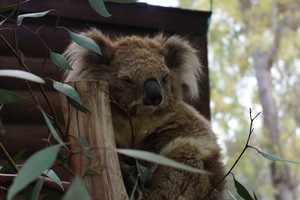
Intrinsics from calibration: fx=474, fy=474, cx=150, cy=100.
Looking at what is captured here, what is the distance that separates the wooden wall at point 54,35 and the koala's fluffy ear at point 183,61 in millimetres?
439

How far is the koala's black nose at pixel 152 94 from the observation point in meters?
1.98

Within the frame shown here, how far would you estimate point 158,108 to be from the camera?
221 cm

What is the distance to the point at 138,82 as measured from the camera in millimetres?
2113

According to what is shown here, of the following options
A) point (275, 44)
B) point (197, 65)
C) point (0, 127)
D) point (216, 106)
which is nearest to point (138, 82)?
point (197, 65)

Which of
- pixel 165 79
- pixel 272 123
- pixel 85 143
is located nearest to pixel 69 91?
pixel 85 143

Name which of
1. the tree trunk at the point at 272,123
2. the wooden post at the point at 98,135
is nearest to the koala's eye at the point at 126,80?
the wooden post at the point at 98,135

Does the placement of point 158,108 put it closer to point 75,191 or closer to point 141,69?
point 141,69

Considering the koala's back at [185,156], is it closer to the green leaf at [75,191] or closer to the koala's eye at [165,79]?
the koala's eye at [165,79]

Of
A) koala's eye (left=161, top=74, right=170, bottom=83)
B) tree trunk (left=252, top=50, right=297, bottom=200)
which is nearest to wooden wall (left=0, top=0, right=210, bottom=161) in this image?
koala's eye (left=161, top=74, right=170, bottom=83)

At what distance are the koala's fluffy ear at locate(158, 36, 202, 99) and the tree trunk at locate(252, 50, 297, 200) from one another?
22.3 feet

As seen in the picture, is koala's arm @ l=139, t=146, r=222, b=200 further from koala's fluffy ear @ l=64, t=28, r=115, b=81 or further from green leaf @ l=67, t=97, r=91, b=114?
green leaf @ l=67, t=97, r=91, b=114

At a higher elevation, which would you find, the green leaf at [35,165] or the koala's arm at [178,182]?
the green leaf at [35,165]

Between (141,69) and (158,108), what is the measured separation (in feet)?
0.67

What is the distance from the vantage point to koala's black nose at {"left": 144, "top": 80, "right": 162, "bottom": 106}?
6.48ft
